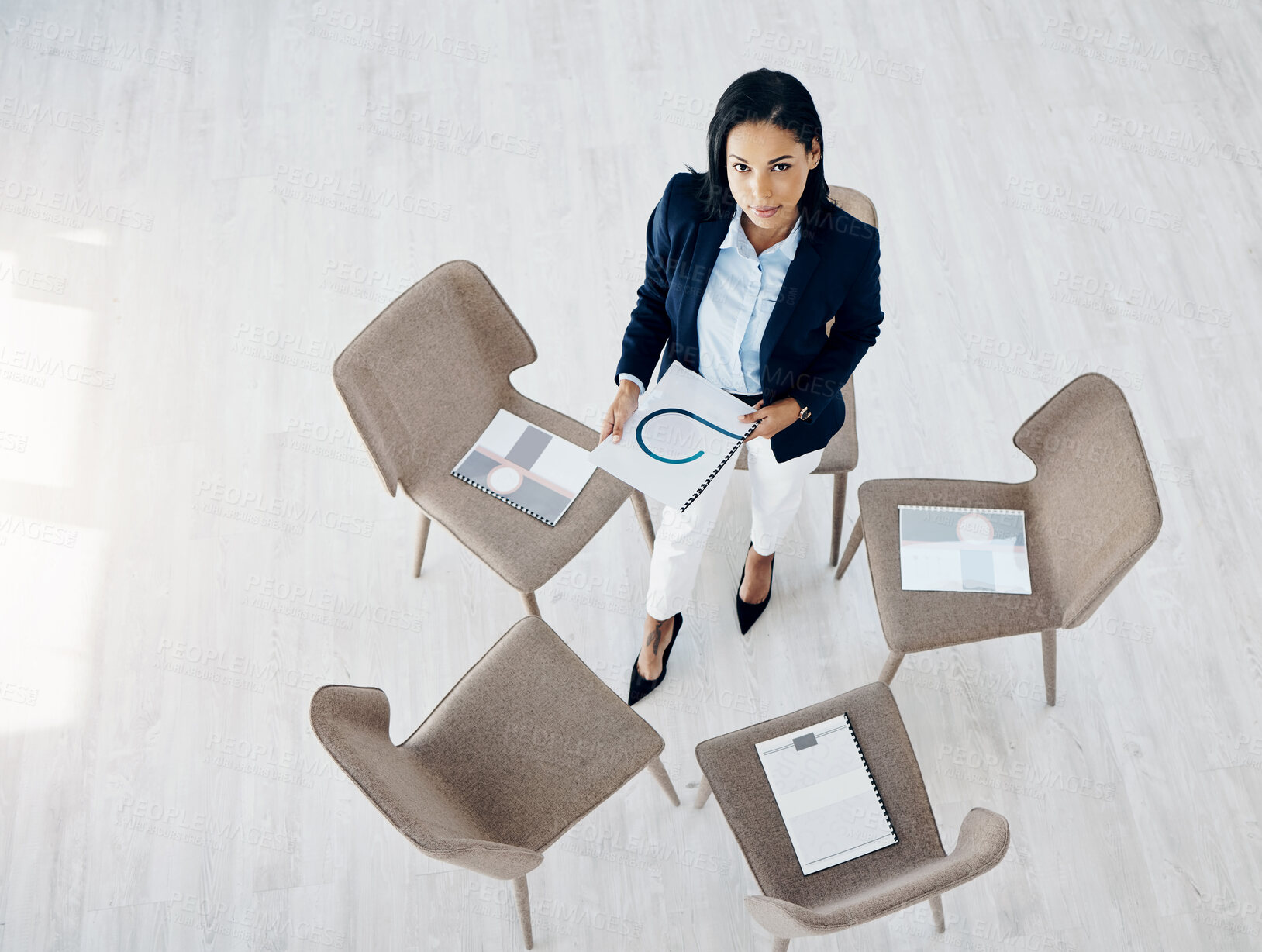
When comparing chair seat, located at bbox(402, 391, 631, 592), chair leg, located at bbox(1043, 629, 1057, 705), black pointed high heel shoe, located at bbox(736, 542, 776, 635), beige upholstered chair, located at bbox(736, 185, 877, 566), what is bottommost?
black pointed high heel shoe, located at bbox(736, 542, 776, 635)

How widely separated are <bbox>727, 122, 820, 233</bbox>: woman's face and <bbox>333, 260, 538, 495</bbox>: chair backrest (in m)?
0.93

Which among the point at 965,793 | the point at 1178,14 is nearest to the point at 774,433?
the point at 965,793

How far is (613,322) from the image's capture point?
3.64 m

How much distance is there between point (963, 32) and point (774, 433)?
2.83m

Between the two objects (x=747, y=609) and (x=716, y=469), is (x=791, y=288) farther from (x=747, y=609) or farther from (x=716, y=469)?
(x=747, y=609)

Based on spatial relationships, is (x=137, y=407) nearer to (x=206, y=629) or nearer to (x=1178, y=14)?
(x=206, y=629)

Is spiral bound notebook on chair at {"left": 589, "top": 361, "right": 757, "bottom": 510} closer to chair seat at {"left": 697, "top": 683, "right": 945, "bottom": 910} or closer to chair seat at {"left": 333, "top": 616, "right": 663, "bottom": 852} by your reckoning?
chair seat at {"left": 333, "top": 616, "right": 663, "bottom": 852}

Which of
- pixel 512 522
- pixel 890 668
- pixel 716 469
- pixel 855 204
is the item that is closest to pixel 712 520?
pixel 716 469

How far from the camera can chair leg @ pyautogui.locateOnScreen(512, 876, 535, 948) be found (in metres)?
2.38

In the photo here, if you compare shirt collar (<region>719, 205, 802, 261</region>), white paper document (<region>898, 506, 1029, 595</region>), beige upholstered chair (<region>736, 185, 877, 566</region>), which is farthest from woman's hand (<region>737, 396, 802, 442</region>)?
white paper document (<region>898, 506, 1029, 595</region>)

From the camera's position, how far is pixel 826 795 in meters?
2.31

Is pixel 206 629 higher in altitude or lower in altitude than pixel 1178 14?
lower

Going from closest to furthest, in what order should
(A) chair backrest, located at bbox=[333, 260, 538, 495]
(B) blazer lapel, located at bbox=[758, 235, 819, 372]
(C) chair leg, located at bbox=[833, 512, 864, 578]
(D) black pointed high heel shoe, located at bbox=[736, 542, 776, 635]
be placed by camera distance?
1. (B) blazer lapel, located at bbox=[758, 235, 819, 372]
2. (A) chair backrest, located at bbox=[333, 260, 538, 495]
3. (C) chair leg, located at bbox=[833, 512, 864, 578]
4. (D) black pointed high heel shoe, located at bbox=[736, 542, 776, 635]

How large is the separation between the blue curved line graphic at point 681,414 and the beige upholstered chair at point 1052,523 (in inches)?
24.2
